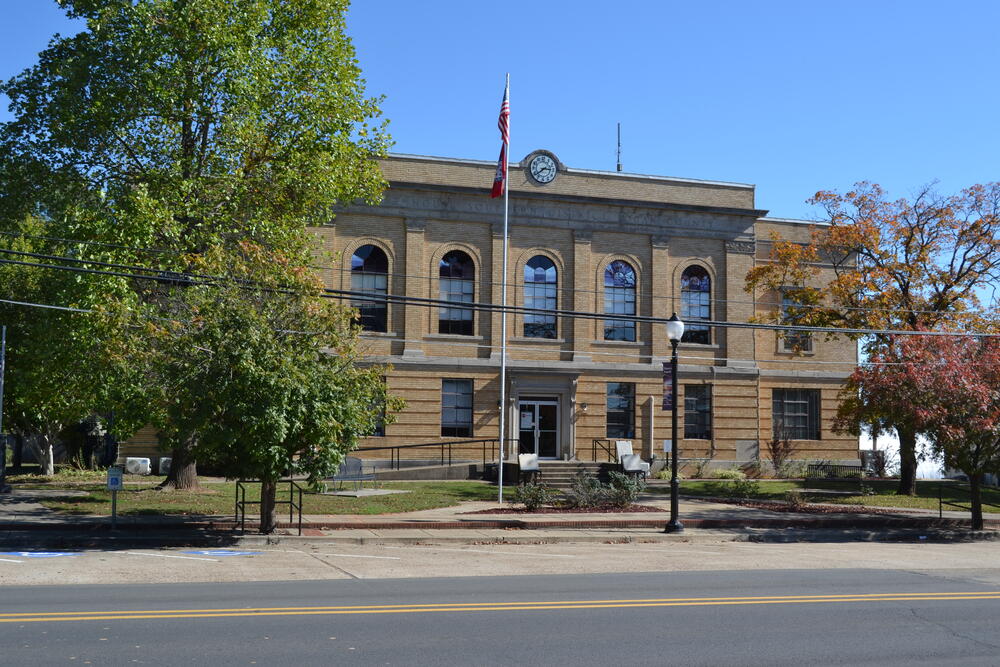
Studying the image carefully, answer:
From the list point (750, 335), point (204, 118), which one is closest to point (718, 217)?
point (750, 335)

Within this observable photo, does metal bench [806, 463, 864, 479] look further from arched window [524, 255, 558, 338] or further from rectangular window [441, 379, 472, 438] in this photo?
rectangular window [441, 379, 472, 438]

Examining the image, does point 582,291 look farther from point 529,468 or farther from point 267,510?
point 267,510

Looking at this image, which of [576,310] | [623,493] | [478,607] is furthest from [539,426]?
[478,607]

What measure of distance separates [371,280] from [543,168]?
790 cm

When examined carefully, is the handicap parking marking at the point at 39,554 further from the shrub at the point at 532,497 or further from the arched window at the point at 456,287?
the arched window at the point at 456,287

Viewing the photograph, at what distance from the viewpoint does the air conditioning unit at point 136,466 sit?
103ft

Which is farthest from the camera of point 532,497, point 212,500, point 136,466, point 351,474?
point 136,466

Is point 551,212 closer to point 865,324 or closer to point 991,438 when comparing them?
point 865,324

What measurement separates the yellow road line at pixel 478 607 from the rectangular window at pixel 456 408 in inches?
919

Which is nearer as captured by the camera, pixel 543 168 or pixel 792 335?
pixel 543 168

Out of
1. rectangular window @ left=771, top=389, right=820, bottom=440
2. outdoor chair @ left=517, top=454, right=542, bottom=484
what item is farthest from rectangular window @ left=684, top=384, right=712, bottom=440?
outdoor chair @ left=517, top=454, right=542, bottom=484

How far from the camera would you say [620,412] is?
122ft

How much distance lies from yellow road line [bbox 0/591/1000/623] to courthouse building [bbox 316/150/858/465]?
2170 cm

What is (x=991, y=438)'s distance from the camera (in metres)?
22.8
